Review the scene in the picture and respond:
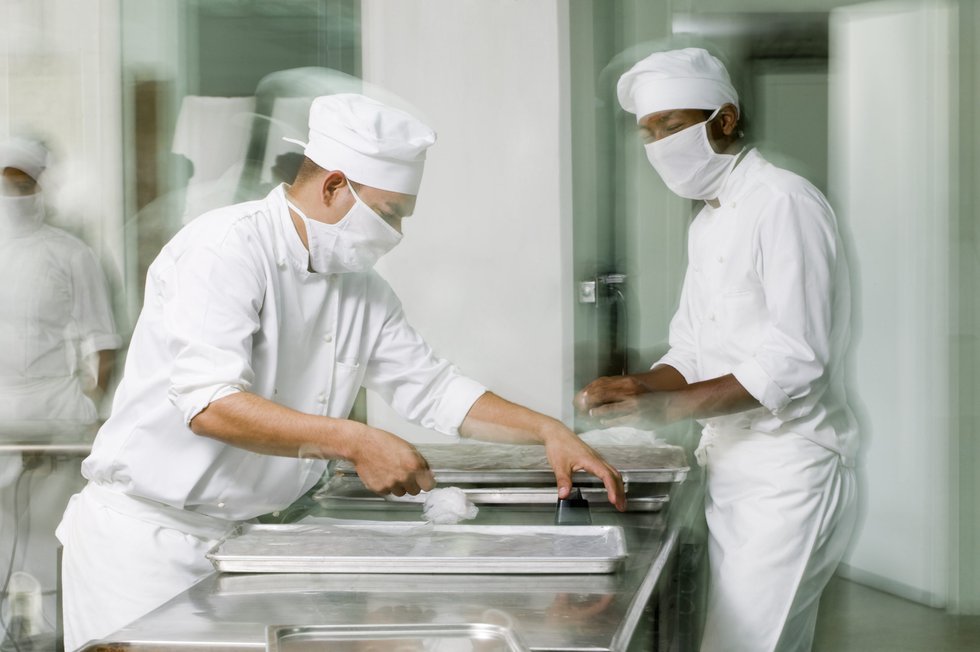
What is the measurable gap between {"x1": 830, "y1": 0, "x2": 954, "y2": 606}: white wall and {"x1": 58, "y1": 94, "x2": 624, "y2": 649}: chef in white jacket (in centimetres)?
41

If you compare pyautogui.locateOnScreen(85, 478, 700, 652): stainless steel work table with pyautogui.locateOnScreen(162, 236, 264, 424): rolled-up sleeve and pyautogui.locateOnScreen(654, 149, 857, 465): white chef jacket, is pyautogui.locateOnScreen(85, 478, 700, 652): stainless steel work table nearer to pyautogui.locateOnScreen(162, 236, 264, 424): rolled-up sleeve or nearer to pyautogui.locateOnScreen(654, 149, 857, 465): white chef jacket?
pyautogui.locateOnScreen(162, 236, 264, 424): rolled-up sleeve

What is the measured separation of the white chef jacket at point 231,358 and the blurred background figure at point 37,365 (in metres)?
0.79

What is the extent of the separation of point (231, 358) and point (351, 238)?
0.66 feet

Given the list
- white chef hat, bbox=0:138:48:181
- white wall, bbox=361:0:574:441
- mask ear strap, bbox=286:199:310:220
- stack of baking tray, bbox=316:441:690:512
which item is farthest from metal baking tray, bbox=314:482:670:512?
white chef hat, bbox=0:138:48:181

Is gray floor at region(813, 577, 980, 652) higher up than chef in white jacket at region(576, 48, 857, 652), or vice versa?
chef in white jacket at region(576, 48, 857, 652)

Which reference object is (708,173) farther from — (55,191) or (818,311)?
(55,191)

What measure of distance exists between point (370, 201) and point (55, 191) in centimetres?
92

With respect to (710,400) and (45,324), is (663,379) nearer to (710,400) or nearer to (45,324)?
(710,400)

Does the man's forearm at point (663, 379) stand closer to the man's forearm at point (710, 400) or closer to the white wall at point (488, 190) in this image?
the man's forearm at point (710, 400)

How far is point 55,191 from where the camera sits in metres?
1.73

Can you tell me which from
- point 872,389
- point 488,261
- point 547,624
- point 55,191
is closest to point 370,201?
point 488,261

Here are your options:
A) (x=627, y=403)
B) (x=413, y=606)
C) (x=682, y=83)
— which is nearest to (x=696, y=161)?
(x=682, y=83)

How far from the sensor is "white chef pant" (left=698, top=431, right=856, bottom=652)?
1183 millimetres

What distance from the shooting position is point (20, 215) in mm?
1781
